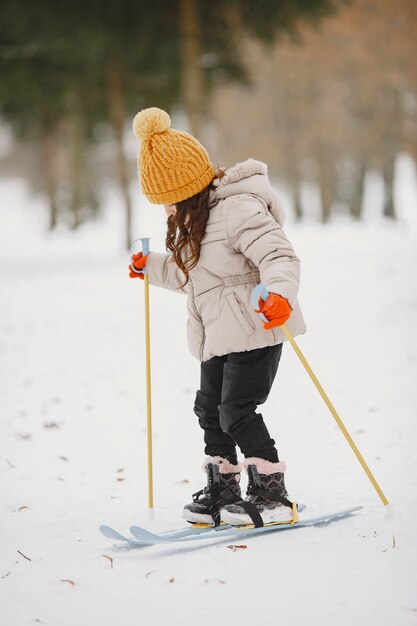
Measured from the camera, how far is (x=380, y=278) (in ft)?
33.5

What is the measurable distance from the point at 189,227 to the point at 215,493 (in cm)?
124

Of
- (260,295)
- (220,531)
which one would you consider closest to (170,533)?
(220,531)

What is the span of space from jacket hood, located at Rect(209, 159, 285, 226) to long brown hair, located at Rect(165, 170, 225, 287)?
0.05 metres

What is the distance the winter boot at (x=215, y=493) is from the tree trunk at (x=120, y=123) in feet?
40.2

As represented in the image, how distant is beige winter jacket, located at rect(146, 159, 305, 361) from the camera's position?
2.76m

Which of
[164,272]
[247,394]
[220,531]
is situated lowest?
[220,531]

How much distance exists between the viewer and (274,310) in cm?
260

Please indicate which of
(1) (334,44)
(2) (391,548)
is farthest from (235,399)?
(1) (334,44)

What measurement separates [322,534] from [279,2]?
999 centimetres

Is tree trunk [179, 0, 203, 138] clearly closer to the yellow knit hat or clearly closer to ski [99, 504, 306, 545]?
the yellow knit hat

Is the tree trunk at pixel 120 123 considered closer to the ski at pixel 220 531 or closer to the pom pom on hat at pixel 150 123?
the pom pom on hat at pixel 150 123

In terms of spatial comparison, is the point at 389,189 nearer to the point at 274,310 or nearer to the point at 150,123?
the point at 150,123

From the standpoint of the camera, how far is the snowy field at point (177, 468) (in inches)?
91.4

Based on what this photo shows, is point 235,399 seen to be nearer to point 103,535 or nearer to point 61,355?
point 103,535
